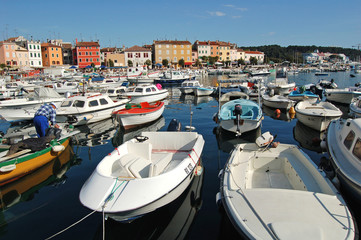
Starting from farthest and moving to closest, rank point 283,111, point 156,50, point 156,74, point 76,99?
point 156,50 < point 156,74 < point 283,111 < point 76,99

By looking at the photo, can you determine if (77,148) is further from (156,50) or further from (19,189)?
(156,50)

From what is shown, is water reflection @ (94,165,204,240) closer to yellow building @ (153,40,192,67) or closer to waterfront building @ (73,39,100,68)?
waterfront building @ (73,39,100,68)

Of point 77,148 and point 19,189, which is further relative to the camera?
point 77,148

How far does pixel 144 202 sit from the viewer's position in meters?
5.54

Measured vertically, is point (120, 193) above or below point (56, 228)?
above

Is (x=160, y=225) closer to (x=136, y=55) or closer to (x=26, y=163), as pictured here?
(x=26, y=163)

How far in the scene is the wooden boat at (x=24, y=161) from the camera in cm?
824

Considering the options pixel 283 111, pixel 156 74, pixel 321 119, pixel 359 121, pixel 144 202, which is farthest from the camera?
pixel 156 74

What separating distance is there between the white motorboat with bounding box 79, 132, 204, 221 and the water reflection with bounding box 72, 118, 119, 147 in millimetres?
6197

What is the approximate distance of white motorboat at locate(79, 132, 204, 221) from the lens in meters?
5.50

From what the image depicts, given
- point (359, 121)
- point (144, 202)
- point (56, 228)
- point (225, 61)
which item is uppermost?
point (225, 61)

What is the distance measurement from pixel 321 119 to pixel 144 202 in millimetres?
12262

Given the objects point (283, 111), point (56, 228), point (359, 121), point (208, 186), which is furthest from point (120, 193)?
point (283, 111)

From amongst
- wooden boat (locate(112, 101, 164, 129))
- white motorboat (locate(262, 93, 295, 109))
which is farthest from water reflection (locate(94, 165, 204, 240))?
white motorboat (locate(262, 93, 295, 109))
